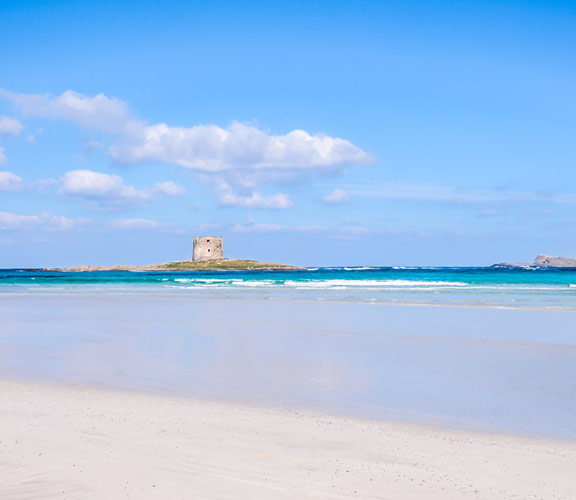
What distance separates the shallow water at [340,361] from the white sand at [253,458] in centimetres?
80

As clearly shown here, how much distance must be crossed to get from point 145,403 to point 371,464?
3.35 m

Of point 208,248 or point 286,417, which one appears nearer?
point 286,417

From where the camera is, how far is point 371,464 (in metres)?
5.25

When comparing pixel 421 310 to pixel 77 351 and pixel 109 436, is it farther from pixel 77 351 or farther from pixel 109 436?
pixel 109 436

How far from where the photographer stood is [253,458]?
17.5 ft

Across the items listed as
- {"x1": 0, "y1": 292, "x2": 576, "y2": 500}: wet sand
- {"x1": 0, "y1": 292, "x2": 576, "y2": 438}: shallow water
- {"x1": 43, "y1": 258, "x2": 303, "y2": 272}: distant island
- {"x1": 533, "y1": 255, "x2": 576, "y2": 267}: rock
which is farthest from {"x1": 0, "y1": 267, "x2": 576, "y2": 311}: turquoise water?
{"x1": 533, "y1": 255, "x2": 576, "y2": 267}: rock

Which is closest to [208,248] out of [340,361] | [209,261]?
[209,261]

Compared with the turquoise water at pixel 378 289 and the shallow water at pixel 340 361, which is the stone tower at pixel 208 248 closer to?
the turquoise water at pixel 378 289

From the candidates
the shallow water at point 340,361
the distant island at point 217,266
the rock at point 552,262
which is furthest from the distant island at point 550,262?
the shallow water at point 340,361

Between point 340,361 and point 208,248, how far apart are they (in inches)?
4279

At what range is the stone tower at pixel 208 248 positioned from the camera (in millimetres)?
117688

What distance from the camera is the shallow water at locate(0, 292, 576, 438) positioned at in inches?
299

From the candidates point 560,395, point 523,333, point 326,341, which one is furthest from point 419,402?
point 523,333

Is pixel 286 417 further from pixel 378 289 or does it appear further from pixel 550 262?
pixel 550 262
